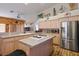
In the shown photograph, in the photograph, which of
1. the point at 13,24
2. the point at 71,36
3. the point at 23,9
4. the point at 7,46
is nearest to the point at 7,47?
the point at 7,46

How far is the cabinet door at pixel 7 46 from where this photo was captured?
1.75 m

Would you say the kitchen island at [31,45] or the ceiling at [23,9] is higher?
the ceiling at [23,9]

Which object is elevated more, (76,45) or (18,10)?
(18,10)

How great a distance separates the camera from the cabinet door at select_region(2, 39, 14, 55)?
1.75 meters

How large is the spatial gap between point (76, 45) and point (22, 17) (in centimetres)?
211

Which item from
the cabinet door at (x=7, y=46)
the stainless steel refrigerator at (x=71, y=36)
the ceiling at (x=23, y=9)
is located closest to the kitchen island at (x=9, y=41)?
the cabinet door at (x=7, y=46)

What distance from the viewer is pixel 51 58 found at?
5.53ft


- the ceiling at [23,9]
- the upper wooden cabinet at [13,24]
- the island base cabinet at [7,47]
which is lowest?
the island base cabinet at [7,47]

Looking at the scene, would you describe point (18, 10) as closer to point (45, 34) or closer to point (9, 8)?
point (9, 8)

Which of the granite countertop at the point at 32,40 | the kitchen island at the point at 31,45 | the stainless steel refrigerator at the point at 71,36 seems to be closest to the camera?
the kitchen island at the point at 31,45

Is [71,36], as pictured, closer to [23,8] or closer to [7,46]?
[23,8]

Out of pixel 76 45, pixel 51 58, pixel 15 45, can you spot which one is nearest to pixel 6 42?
pixel 15 45

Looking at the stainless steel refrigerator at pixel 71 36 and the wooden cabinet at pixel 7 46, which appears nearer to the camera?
the wooden cabinet at pixel 7 46

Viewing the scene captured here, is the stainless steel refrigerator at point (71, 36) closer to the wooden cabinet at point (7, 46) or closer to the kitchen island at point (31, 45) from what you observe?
the kitchen island at point (31, 45)
